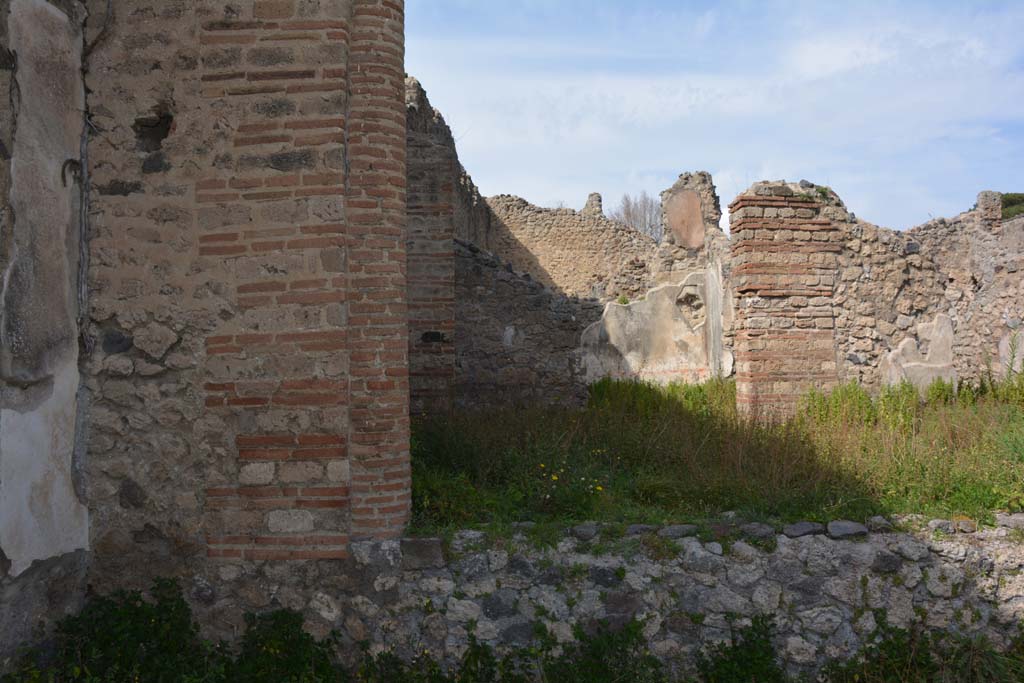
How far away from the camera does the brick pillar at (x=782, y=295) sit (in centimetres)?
793

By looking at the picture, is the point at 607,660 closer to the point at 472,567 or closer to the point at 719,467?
the point at 472,567

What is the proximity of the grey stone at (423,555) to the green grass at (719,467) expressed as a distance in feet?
0.53

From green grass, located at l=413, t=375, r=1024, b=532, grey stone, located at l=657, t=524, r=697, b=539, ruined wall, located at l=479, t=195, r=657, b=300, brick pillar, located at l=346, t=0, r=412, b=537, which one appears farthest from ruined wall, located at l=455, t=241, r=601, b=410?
ruined wall, located at l=479, t=195, r=657, b=300

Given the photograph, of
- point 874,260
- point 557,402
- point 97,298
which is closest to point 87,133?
point 97,298

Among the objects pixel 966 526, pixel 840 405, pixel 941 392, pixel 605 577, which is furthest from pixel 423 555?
pixel 941 392

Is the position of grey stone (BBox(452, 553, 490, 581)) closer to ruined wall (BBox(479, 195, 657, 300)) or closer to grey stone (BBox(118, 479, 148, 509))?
grey stone (BBox(118, 479, 148, 509))

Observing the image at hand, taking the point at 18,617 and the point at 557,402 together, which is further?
the point at 557,402

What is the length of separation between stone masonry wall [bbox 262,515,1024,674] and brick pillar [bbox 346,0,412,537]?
0.34 metres

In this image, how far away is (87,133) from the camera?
4578mm

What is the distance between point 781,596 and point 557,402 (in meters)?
5.84

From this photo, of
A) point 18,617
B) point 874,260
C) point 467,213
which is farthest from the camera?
point 467,213

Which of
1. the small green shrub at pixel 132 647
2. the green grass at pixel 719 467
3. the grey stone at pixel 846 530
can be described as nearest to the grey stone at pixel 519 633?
the green grass at pixel 719 467

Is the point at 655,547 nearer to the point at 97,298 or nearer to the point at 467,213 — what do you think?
the point at 97,298

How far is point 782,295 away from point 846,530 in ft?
12.8
